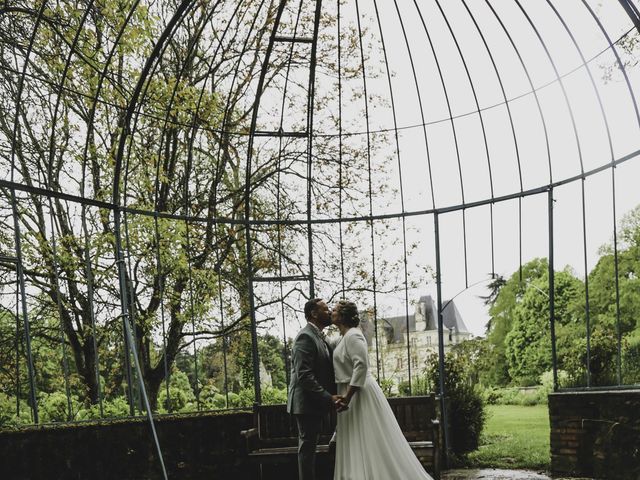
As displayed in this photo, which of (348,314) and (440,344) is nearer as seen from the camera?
(348,314)

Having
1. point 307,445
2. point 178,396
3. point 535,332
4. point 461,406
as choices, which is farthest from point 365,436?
point 535,332

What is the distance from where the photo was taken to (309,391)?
581 centimetres

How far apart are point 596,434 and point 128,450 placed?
496 centimetres

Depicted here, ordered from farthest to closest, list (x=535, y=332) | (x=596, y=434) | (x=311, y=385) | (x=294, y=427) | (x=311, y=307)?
(x=535, y=332) → (x=294, y=427) → (x=596, y=434) → (x=311, y=307) → (x=311, y=385)

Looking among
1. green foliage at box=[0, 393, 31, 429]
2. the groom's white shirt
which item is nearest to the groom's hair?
the groom's white shirt

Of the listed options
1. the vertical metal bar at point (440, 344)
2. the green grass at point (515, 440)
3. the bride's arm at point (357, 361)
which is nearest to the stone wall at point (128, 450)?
the bride's arm at point (357, 361)

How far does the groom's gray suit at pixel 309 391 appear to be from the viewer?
19.1 feet

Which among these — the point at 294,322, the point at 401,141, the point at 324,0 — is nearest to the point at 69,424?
the point at 294,322

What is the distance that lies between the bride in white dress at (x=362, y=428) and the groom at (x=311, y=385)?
187 millimetres

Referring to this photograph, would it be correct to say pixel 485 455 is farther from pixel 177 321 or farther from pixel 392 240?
pixel 177 321

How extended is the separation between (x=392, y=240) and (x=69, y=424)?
6423 mm

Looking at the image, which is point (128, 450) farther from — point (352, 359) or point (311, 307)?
point (352, 359)

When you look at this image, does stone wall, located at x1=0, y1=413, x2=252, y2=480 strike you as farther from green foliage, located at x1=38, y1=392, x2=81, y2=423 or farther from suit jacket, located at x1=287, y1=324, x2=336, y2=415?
green foliage, located at x1=38, y1=392, x2=81, y2=423

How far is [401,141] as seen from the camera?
12.2 m
